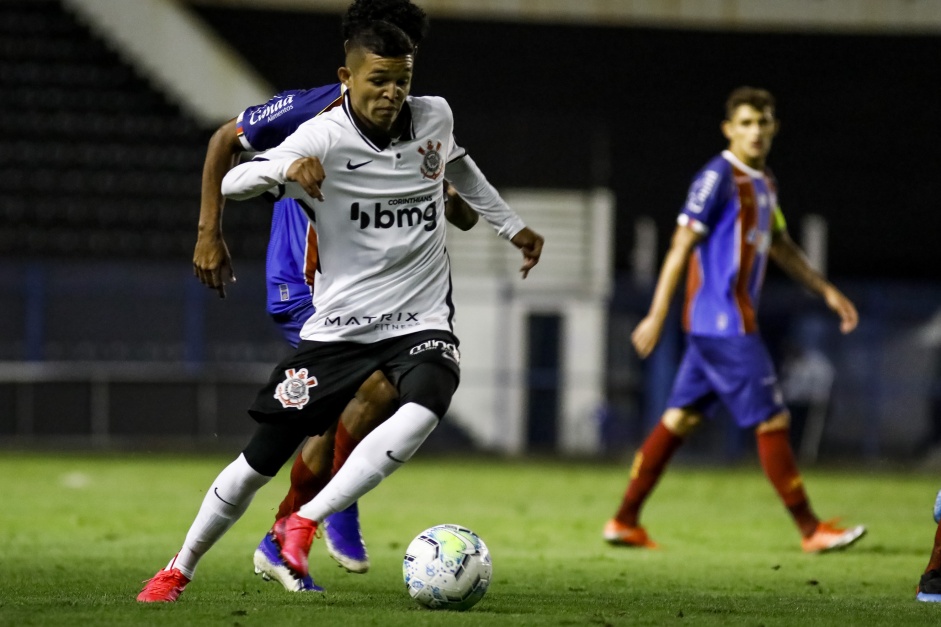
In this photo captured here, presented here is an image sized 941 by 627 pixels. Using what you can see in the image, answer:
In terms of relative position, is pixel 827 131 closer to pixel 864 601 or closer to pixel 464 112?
pixel 464 112

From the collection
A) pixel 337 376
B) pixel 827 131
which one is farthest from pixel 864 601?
pixel 827 131

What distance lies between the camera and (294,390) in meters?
4.97

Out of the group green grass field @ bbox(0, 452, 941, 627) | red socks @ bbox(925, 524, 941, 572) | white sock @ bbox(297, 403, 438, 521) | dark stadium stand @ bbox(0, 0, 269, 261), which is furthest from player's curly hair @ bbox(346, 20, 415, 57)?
dark stadium stand @ bbox(0, 0, 269, 261)

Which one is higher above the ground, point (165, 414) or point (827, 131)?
point (827, 131)

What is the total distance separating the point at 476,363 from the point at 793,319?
439 cm

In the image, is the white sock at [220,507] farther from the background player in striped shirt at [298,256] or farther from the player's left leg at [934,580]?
the player's left leg at [934,580]

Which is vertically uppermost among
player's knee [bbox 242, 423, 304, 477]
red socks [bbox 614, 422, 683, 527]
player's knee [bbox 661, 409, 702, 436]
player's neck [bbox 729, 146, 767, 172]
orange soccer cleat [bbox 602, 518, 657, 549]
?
player's neck [bbox 729, 146, 767, 172]

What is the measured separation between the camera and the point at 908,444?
67.4 feet

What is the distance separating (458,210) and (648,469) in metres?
2.82

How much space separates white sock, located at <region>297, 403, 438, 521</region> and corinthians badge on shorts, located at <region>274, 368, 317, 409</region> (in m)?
0.25

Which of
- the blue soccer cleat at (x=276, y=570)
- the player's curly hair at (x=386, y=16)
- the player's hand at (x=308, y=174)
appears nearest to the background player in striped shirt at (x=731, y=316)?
the blue soccer cleat at (x=276, y=570)

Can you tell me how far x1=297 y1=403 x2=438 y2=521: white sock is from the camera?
4.88 meters

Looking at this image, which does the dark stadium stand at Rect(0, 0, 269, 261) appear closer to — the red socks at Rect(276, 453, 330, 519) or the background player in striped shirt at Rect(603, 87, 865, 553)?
the background player in striped shirt at Rect(603, 87, 865, 553)

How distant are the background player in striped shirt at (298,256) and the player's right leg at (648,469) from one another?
2.13 metres
